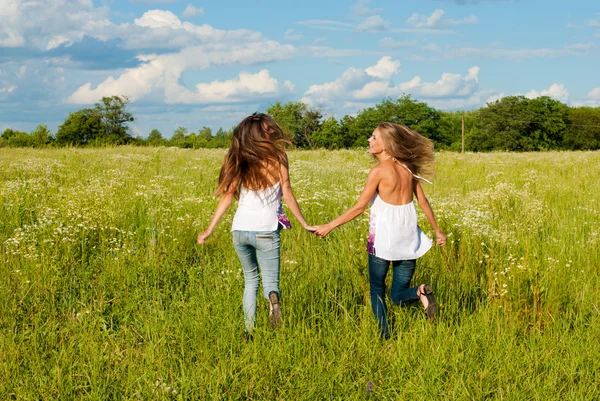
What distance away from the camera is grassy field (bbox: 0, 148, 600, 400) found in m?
3.54

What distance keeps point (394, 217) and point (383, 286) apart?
58 cm

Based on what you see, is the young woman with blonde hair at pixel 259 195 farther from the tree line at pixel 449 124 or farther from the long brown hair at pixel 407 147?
the tree line at pixel 449 124

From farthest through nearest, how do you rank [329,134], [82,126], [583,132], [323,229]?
1. [583,132]
2. [329,134]
3. [82,126]
4. [323,229]

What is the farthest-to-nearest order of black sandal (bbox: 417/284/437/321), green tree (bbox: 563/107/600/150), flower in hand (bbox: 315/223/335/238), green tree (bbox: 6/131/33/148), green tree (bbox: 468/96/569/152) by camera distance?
green tree (bbox: 563/107/600/150) < green tree (bbox: 468/96/569/152) < green tree (bbox: 6/131/33/148) < flower in hand (bbox: 315/223/335/238) < black sandal (bbox: 417/284/437/321)

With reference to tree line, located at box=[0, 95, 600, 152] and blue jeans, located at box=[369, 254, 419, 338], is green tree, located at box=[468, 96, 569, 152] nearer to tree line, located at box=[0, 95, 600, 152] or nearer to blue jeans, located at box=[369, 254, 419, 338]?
tree line, located at box=[0, 95, 600, 152]

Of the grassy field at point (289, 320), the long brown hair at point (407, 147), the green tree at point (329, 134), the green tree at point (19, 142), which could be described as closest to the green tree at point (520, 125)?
the green tree at point (329, 134)

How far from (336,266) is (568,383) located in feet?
8.05

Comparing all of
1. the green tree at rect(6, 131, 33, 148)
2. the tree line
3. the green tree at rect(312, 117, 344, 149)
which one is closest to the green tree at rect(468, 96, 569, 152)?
the tree line

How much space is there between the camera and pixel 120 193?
8.83 m

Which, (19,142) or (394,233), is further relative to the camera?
(19,142)

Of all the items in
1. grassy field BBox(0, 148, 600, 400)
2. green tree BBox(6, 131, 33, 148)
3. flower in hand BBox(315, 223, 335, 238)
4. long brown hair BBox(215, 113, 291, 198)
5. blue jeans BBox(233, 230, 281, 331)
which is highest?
green tree BBox(6, 131, 33, 148)

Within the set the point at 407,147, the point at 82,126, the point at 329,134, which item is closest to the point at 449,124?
the point at 329,134

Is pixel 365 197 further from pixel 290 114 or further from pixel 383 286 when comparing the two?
pixel 290 114

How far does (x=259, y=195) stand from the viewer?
168 inches
